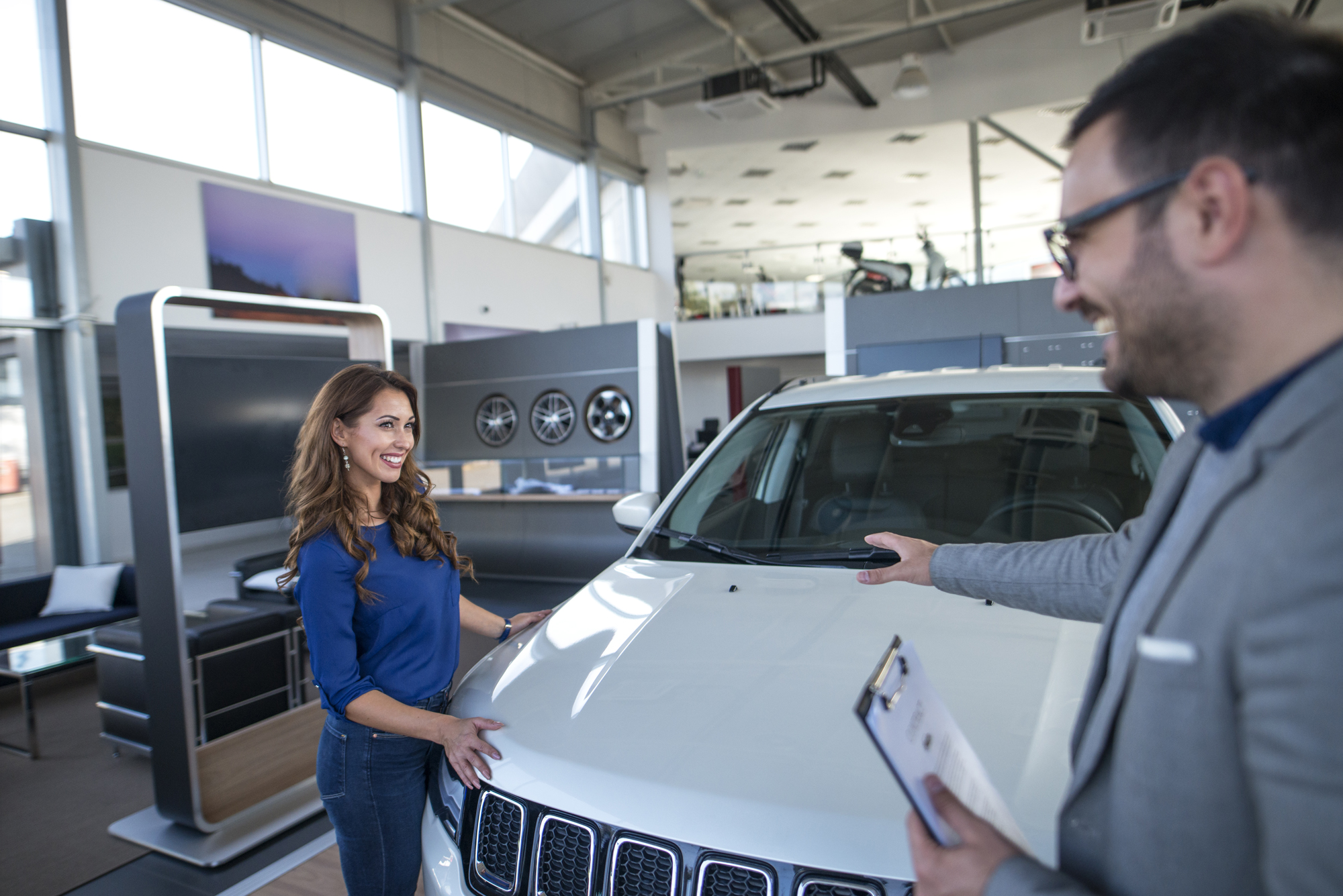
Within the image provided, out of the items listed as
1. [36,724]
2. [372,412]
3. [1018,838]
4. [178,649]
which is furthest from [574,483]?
[1018,838]

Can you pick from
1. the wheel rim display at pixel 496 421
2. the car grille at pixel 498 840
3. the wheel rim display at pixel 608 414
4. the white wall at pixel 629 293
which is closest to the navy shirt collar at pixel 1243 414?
the car grille at pixel 498 840

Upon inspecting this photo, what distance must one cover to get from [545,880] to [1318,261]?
3.73 ft

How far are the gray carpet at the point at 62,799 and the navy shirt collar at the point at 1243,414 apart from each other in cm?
355

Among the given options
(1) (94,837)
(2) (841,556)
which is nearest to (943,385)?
(2) (841,556)

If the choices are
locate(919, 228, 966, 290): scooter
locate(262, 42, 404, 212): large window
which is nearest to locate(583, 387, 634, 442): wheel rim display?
locate(262, 42, 404, 212): large window

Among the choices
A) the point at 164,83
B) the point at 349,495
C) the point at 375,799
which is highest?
the point at 164,83

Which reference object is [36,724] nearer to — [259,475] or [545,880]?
[259,475]

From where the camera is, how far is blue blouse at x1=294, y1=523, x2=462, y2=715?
141cm

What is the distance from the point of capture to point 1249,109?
0.53 m

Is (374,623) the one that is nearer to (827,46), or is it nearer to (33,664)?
(33,664)

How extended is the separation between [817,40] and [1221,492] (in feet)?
38.3

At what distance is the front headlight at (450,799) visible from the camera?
4.34 feet

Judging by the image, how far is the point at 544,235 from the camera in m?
11.6

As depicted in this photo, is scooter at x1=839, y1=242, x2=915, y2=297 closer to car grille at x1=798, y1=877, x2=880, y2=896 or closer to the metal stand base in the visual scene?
the metal stand base
